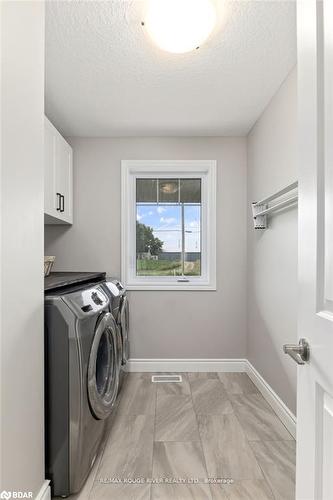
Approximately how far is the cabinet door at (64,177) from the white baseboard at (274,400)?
2218mm

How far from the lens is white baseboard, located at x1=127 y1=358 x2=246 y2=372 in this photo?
3037mm

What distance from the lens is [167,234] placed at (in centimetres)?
321

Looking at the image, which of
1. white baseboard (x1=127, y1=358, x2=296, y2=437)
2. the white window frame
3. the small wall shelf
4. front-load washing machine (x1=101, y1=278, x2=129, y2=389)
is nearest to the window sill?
the white window frame

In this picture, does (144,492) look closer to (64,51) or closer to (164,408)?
(164,408)

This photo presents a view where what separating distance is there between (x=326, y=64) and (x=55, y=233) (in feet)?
9.12

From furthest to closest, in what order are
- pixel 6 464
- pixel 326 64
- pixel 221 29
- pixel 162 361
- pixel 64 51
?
pixel 162 361, pixel 64 51, pixel 221 29, pixel 6 464, pixel 326 64

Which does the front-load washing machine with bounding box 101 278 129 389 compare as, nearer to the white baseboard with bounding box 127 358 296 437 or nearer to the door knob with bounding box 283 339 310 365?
the white baseboard with bounding box 127 358 296 437

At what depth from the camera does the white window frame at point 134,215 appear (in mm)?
3055

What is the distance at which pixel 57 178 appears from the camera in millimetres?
2586

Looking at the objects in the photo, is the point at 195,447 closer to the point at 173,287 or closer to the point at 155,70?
the point at 173,287

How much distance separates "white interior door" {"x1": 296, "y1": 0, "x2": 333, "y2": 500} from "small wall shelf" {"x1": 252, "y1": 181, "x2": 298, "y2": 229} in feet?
3.39

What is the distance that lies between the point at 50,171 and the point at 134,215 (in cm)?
100

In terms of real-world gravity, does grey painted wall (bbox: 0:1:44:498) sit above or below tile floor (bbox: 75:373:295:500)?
above

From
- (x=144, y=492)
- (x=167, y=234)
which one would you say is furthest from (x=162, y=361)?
(x=144, y=492)
